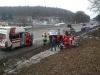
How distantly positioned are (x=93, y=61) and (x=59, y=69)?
2129 mm

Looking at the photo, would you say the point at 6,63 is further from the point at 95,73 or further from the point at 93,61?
the point at 95,73

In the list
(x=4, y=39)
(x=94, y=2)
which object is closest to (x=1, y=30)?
(x=4, y=39)

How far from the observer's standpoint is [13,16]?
414 ft

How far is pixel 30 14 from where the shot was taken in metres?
132

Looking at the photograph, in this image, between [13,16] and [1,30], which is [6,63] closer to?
[1,30]

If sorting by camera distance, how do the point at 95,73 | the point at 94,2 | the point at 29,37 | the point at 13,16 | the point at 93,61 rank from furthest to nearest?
the point at 13,16 → the point at 94,2 → the point at 29,37 → the point at 93,61 → the point at 95,73

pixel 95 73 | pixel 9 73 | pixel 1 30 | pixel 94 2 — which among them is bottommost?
pixel 9 73

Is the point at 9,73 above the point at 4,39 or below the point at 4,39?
below

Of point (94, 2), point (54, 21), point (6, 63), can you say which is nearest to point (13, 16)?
point (54, 21)

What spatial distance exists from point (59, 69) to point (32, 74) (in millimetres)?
1493

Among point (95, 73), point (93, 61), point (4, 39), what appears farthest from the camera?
point (4, 39)

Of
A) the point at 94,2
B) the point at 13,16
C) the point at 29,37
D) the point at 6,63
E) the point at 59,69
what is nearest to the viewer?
the point at 59,69

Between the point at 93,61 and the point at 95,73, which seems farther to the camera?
the point at 93,61

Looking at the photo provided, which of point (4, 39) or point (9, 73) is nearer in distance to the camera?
point (9, 73)
